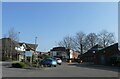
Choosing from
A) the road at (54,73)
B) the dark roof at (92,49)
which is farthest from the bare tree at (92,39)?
the road at (54,73)

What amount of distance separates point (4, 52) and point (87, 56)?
102ft

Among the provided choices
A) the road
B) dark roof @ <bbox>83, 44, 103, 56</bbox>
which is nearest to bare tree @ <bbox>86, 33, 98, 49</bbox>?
dark roof @ <bbox>83, 44, 103, 56</bbox>

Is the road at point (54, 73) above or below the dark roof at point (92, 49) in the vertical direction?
below

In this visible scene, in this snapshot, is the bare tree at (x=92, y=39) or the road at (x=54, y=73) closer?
the road at (x=54, y=73)

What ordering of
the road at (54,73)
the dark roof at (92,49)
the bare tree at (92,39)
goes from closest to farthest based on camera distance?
the road at (54,73) → the dark roof at (92,49) → the bare tree at (92,39)

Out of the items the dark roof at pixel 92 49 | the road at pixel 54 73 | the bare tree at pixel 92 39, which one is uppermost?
the bare tree at pixel 92 39

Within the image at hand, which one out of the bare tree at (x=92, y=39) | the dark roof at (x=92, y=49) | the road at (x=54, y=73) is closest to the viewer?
the road at (x=54, y=73)

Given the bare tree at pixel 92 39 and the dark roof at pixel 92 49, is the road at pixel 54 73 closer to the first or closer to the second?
the dark roof at pixel 92 49

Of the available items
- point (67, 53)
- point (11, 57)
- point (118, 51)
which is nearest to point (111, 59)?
point (118, 51)

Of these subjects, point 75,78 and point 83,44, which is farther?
point 83,44

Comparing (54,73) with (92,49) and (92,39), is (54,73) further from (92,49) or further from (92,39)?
(92,39)

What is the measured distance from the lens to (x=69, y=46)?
11250cm

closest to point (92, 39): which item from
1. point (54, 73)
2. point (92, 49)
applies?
point (92, 49)

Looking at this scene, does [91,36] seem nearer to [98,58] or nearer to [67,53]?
[67,53]
